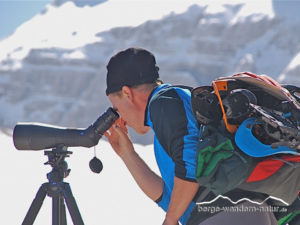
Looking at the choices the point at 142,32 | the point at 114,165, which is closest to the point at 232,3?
the point at 142,32

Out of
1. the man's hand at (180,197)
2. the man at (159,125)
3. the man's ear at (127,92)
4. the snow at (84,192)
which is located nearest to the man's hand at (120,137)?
the man at (159,125)

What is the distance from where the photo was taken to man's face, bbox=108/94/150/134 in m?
2.09

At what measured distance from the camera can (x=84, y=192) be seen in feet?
16.2

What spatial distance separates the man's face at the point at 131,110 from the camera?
2.09 metres

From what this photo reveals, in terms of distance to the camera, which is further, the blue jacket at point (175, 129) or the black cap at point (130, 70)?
the black cap at point (130, 70)

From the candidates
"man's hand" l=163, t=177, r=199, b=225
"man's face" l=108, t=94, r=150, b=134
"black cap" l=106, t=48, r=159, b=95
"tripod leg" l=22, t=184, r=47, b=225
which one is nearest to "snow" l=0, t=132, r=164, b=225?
"tripod leg" l=22, t=184, r=47, b=225

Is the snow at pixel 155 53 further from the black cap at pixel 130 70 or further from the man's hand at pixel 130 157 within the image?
the black cap at pixel 130 70

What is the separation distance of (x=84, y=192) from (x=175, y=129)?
332 centimetres

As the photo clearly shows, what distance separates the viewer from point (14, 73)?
14100 centimetres

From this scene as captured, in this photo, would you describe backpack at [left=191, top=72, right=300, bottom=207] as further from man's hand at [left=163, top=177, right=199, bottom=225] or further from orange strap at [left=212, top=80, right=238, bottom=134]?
man's hand at [left=163, top=177, right=199, bottom=225]

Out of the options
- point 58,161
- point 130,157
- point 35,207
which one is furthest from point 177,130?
point 35,207

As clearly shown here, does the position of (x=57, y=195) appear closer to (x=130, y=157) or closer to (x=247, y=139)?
(x=130, y=157)

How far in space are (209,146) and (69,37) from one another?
505ft

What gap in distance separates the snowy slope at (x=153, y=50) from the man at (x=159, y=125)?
11314 centimetres
